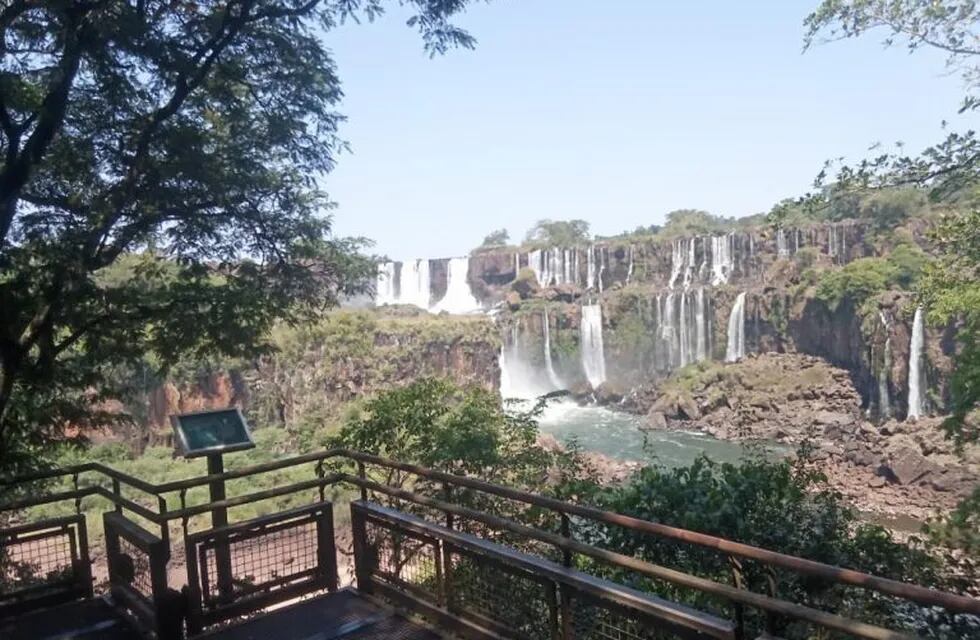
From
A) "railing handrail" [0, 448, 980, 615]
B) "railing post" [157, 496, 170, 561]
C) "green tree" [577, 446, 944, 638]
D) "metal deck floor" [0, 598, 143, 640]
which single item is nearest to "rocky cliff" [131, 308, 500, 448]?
"metal deck floor" [0, 598, 143, 640]

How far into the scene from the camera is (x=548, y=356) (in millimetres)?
48344

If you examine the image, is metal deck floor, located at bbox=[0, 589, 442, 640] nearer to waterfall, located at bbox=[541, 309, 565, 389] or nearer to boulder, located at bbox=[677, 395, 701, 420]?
boulder, located at bbox=[677, 395, 701, 420]

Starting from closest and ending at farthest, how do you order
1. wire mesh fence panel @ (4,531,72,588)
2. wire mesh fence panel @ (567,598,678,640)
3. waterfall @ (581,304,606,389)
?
wire mesh fence panel @ (567,598,678,640), wire mesh fence panel @ (4,531,72,588), waterfall @ (581,304,606,389)

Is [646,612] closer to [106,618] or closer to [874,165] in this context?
[106,618]

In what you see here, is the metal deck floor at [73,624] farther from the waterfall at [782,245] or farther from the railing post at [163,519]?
Answer: the waterfall at [782,245]

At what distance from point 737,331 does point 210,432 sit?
140 ft

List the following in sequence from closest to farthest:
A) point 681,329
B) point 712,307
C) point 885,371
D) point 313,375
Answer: point 313,375, point 885,371, point 712,307, point 681,329

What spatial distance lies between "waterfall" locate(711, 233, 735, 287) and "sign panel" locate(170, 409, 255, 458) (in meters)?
45.5

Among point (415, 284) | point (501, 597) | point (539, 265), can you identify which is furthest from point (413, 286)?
point (501, 597)

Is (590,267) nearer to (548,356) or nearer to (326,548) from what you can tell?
(548,356)

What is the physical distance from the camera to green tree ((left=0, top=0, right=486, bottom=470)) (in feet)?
16.2

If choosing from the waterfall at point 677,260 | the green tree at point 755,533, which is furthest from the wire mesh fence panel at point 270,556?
the waterfall at point 677,260

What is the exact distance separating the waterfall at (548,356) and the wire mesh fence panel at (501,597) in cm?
4417

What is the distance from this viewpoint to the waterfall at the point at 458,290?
5700 centimetres
